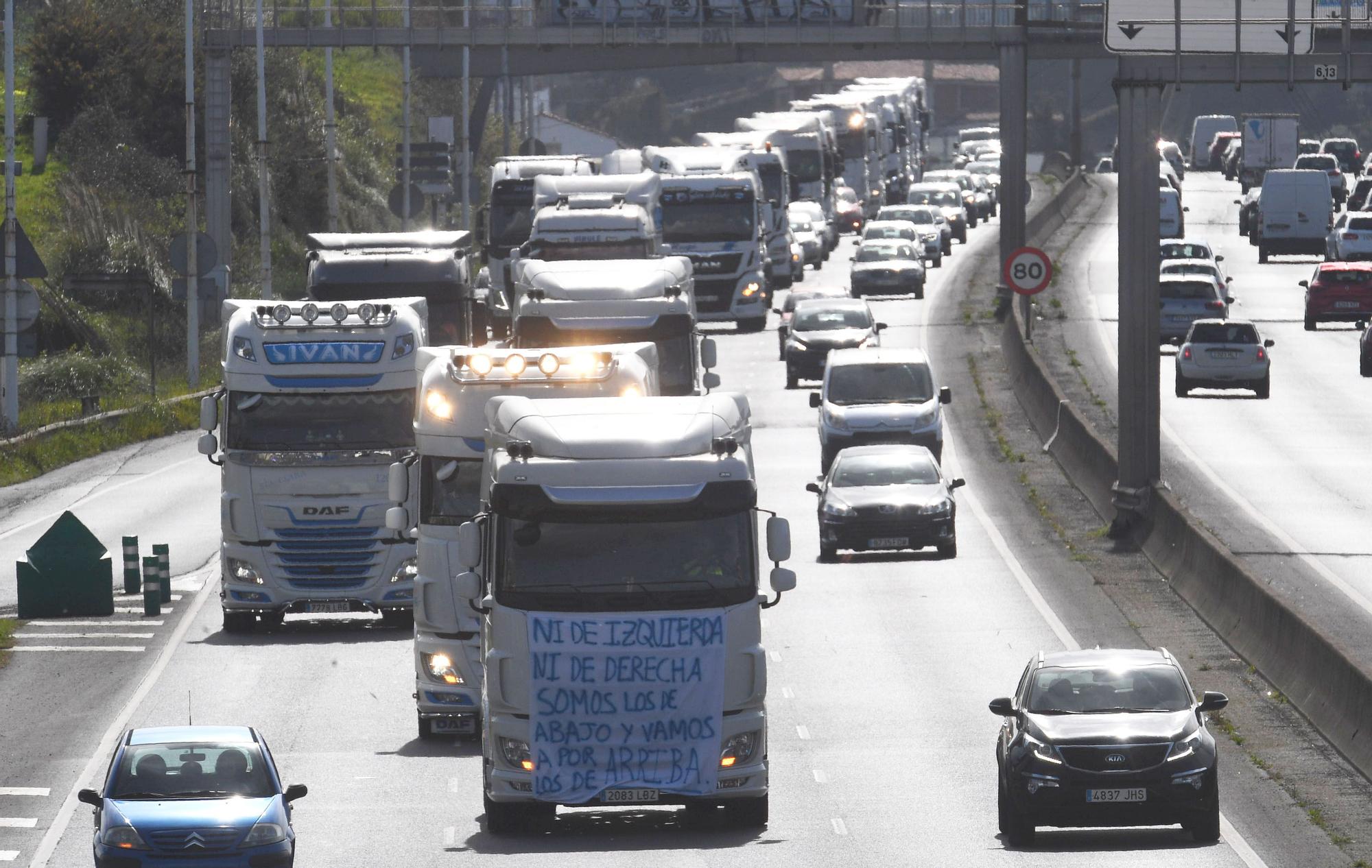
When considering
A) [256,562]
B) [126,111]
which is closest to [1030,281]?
[256,562]

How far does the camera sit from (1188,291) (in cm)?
5691

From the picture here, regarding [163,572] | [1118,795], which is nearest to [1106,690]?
[1118,795]

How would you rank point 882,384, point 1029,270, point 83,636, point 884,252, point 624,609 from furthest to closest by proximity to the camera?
point 884,252
point 1029,270
point 882,384
point 83,636
point 624,609

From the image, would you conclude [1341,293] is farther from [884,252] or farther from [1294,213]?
[1294,213]

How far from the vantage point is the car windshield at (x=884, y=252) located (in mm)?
71875

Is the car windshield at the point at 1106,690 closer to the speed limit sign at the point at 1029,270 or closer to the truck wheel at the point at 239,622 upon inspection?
the truck wheel at the point at 239,622

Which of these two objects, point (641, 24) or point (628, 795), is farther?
point (641, 24)

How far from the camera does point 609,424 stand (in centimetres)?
1761

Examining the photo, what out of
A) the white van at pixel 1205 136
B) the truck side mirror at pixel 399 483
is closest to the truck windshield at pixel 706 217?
the truck side mirror at pixel 399 483

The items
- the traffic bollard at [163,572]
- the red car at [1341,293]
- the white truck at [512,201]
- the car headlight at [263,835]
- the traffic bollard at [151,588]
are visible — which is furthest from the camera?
the red car at [1341,293]

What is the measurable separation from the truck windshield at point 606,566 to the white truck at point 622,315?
15022 millimetres

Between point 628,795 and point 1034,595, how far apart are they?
594 inches

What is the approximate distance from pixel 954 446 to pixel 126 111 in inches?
1758

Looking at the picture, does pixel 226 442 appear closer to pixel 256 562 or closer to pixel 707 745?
pixel 256 562
